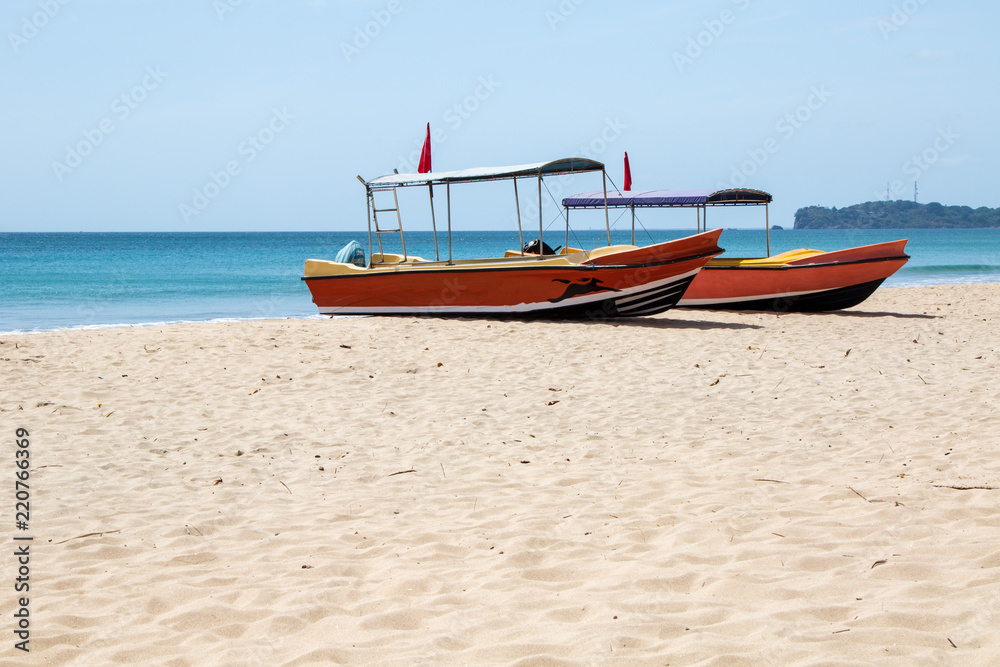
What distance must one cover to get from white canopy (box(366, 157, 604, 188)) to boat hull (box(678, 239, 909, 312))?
412 cm

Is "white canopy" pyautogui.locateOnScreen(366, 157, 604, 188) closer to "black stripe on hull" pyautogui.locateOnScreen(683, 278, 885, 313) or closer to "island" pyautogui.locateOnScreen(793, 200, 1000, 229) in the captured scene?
"black stripe on hull" pyautogui.locateOnScreen(683, 278, 885, 313)

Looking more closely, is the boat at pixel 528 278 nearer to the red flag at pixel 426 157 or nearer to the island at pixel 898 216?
the red flag at pixel 426 157

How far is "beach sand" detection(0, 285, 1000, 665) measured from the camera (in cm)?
271

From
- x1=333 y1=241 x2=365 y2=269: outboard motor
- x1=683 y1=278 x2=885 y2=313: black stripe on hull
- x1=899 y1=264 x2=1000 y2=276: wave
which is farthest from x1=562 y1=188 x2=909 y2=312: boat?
x1=899 y1=264 x2=1000 y2=276: wave

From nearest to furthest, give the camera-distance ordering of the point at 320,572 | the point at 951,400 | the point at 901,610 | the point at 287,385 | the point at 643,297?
the point at 901,610 → the point at 320,572 → the point at 951,400 → the point at 287,385 → the point at 643,297

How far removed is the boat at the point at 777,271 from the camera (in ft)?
43.1

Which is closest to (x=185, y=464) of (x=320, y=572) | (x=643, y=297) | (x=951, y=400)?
(x=320, y=572)

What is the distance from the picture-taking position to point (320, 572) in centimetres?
334

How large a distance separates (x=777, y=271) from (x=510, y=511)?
35.7ft

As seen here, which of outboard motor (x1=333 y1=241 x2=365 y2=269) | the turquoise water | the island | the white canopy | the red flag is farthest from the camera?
the island

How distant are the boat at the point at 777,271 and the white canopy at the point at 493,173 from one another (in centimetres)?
187

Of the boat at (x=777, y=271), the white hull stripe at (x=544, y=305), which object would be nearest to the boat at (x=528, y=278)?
the white hull stripe at (x=544, y=305)

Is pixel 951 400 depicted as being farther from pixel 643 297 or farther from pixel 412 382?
pixel 643 297

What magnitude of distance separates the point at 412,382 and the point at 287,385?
119 centimetres
